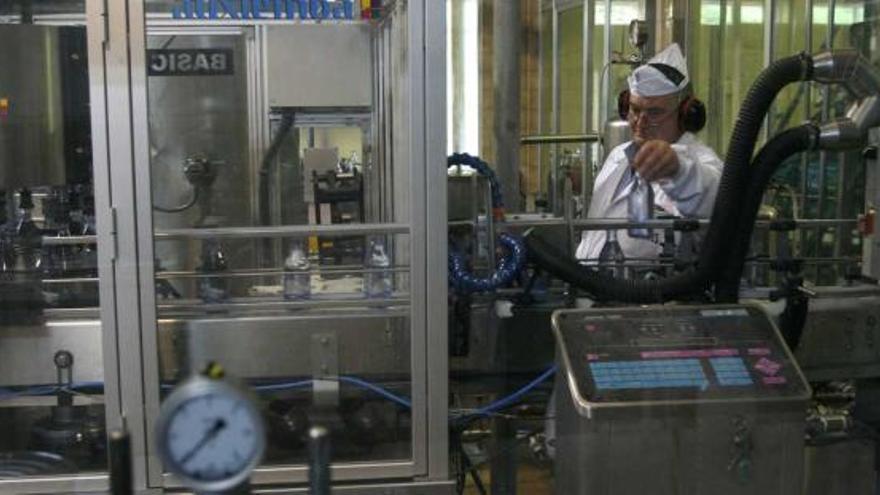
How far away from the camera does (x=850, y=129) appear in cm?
194

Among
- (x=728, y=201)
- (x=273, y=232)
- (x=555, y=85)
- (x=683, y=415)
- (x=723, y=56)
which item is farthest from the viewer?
(x=555, y=85)

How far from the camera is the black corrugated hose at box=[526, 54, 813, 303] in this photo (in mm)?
1927

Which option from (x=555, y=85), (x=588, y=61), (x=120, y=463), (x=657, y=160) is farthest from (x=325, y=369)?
(x=555, y=85)

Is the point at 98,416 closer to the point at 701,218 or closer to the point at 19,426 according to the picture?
the point at 19,426

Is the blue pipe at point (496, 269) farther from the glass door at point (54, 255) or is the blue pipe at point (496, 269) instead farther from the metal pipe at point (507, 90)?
the metal pipe at point (507, 90)

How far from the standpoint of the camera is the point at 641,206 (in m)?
2.27

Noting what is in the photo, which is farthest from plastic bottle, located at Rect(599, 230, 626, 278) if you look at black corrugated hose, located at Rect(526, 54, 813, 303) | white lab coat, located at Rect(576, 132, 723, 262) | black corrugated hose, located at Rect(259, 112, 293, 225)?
black corrugated hose, located at Rect(259, 112, 293, 225)

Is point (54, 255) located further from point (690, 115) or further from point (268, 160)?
point (690, 115)

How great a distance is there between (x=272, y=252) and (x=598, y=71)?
486 cm

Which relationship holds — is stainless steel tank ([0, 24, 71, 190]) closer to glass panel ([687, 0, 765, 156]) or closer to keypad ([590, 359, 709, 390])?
keypad ([590, 359, 709, 390])

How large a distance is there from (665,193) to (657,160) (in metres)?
0.20

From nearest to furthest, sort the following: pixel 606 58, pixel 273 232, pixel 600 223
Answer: pixel 273 232 < pixel 600 223 < pixel 606 58

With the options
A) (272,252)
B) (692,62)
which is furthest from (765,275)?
(692,62)

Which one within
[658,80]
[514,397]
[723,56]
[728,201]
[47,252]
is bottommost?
[514,397]
